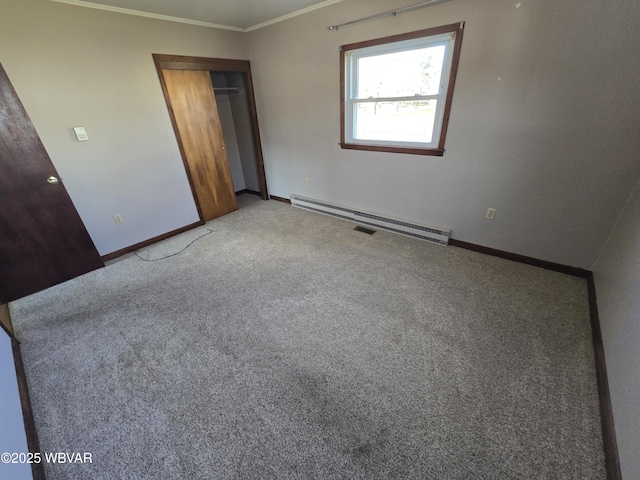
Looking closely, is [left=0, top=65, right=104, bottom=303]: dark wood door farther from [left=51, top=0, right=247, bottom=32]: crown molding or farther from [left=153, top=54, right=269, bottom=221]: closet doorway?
[left=153, top=54, right=269, bottom=221]: closet doorway

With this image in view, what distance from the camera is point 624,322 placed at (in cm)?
134

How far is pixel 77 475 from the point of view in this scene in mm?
1144

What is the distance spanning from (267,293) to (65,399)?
1323 millimetres

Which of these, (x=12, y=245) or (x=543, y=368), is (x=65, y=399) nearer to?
(x=12, y=245)

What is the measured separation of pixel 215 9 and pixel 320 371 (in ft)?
11.5

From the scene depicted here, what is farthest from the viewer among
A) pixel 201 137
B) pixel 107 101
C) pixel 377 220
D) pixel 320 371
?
pixel 201 137

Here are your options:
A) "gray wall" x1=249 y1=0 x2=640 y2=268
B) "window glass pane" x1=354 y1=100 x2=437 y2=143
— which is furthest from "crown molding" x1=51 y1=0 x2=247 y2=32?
"window glass pane" x1=354 y1=100 x2=437 y2=143

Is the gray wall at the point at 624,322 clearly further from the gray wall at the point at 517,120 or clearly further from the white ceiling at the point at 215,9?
the white ceiling at the point at 215,9

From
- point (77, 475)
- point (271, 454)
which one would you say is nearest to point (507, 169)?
point (271, 454)

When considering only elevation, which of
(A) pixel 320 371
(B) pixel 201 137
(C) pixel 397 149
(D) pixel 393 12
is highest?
(D) pixel 393 12

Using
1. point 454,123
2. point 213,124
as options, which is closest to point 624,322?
point 454,123

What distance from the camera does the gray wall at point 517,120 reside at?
1.73 metres

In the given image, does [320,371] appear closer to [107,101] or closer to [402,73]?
[402,73]

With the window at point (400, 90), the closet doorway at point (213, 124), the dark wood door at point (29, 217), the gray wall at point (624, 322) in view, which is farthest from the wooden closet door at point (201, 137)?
the gray wall at point (624, 322)
